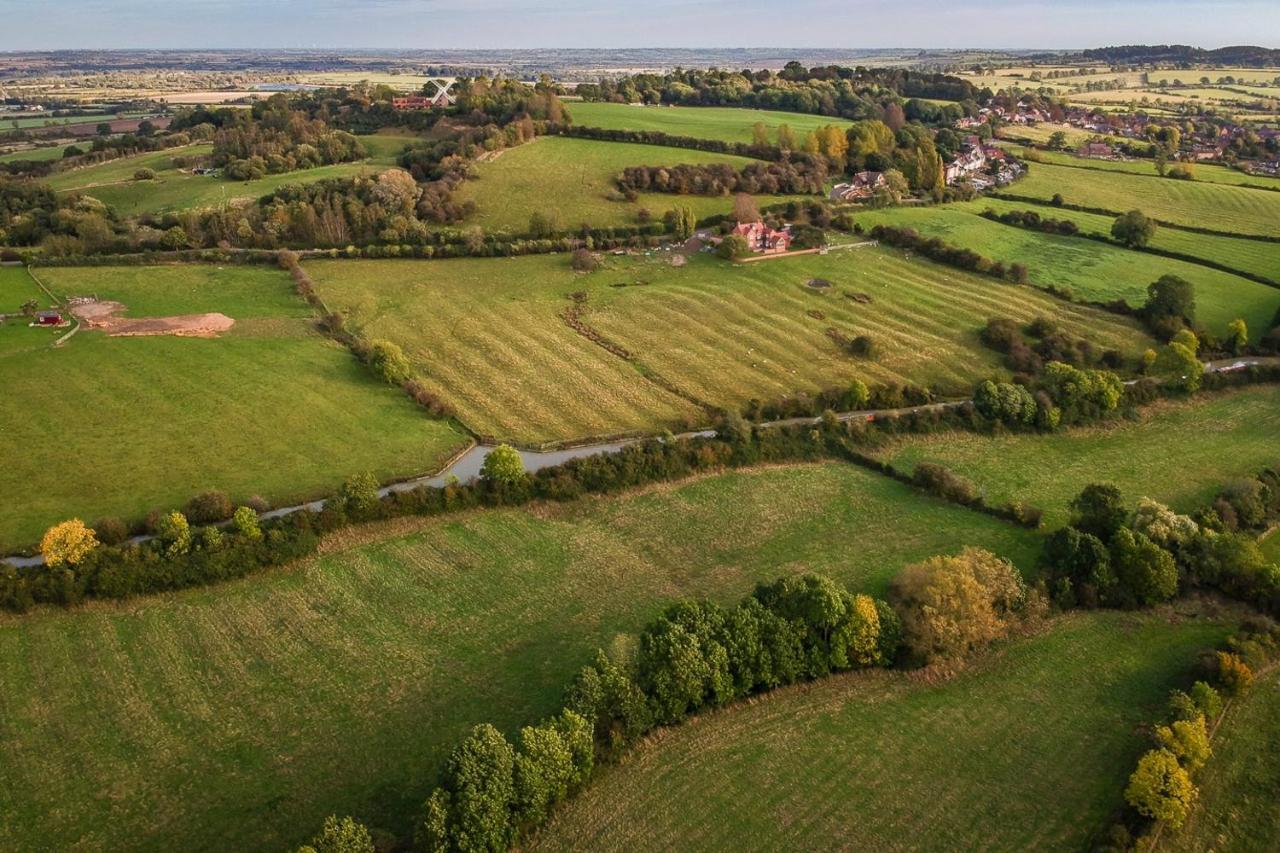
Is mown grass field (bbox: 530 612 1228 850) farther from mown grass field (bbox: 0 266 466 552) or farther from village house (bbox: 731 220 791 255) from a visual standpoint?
village house (bbox: 731 220 791 255)

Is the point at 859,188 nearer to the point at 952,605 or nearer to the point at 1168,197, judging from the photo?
the point at 1168,197

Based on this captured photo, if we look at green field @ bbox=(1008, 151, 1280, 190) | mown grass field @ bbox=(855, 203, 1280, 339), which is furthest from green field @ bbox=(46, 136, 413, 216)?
green field @ bbox=(1008, 151, 1280, 190)

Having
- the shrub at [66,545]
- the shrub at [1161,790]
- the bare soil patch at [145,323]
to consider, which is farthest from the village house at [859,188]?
the shrub at [66,545]

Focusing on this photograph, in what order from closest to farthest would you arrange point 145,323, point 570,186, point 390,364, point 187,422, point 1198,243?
point 187,422, point 390,364, point 145,323, point 1198,243, point 570,186

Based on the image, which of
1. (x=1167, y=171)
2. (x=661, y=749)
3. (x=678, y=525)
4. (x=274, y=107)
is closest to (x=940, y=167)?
(x=1167, y=171)

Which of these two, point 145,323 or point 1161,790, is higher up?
point 145,323

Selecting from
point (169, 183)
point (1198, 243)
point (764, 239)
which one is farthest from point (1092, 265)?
point (169, 183)
